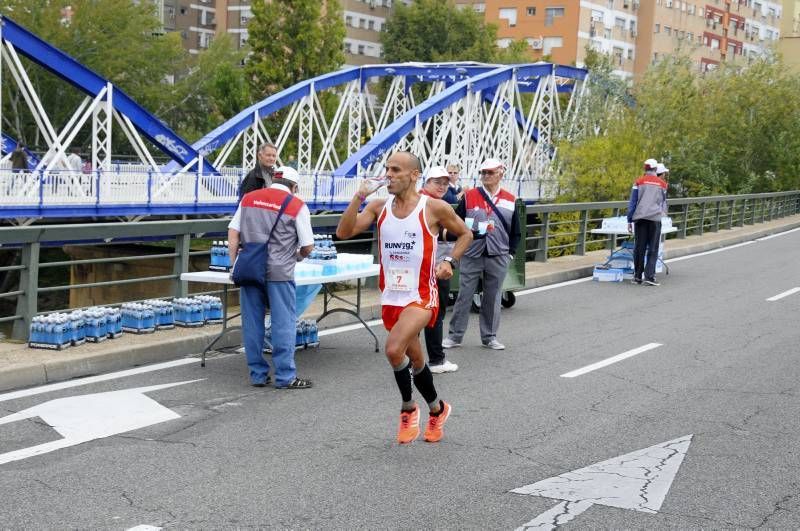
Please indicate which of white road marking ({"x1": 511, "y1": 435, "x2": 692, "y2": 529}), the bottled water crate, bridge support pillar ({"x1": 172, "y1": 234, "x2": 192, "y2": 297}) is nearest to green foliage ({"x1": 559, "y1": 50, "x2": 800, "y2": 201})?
the bottled water crate

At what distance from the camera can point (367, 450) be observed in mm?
7566

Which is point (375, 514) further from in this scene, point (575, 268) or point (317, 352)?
point (575, 268)

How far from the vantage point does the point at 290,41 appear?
63469mm

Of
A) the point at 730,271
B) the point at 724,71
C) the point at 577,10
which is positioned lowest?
the point at 730,271

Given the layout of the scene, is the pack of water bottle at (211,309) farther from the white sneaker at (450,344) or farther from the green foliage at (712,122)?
the green foliage at (712,122)

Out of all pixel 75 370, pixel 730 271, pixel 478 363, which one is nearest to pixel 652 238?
pixel 730 271

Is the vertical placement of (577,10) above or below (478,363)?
above

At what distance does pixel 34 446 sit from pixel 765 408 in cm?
534

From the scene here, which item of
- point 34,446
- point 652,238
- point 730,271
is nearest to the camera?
point 34,446

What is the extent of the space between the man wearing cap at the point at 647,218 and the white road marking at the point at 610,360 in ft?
21.6

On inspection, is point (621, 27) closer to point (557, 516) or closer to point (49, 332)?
point (49, 332)

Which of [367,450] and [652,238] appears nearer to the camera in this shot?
[367,450]

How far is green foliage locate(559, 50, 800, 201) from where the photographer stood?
44.6 m

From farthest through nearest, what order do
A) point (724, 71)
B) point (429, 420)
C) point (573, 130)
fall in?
point (724, 71) < point (573, 130) < point (429, 420)
